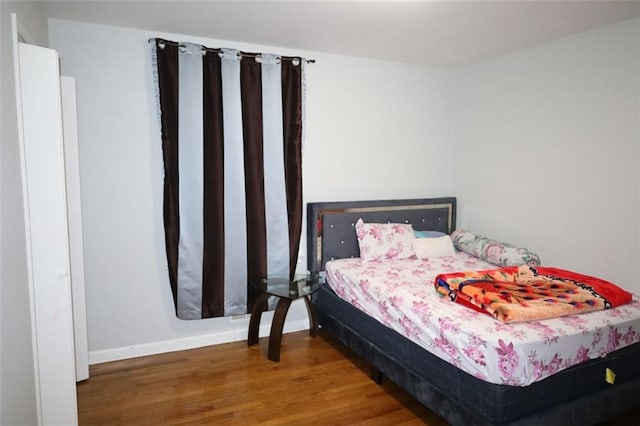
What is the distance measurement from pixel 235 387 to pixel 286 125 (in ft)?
6.93

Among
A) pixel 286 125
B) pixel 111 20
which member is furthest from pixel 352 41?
pixel 111 20

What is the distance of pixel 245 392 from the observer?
2855 millimetres

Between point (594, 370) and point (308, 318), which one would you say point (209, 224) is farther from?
point (594, 370)

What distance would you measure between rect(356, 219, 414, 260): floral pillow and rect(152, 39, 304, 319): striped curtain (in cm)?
60

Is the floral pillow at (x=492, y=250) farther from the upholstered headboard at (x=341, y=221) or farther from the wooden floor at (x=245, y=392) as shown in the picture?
the wooden floor at (x=245, y=392)

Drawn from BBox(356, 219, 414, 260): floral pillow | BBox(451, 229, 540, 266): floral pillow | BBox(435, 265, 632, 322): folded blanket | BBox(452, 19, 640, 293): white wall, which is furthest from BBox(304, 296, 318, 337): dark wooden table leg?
BBox(452, 19, 640, 293): white wall

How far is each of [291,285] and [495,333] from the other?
1.82 metres

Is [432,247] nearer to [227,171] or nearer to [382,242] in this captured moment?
[382,242]

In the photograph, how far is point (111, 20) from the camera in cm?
297

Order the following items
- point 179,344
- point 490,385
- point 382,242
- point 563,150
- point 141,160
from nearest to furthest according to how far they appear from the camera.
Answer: point 490,385, point 141,160, point 563,150, point 179,344, point 382,242

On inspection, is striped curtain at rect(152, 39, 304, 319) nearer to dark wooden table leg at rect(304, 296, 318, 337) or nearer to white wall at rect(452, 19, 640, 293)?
dark wooden table leg at rect(304, 296, 318, 337)

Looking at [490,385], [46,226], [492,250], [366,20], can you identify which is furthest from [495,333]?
[46,226]

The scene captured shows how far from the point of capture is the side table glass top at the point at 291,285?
3.38m

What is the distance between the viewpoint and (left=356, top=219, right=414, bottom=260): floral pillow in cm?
379
